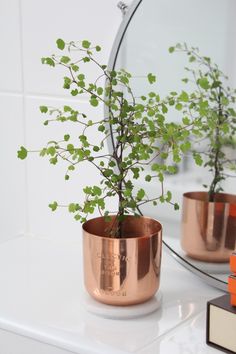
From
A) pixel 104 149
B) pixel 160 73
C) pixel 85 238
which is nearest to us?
pixel 85 238

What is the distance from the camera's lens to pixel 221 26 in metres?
0.90

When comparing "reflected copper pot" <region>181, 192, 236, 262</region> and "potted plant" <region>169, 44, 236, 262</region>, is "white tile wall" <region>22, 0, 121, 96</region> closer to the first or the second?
"potted plant" <region>169, 44, 236, 262</region>

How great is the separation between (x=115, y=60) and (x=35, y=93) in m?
0.23

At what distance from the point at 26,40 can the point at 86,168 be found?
11.3 inches

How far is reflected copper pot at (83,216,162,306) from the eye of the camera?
2.77ft

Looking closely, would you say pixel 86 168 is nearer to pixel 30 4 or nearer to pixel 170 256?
pixel 170 256

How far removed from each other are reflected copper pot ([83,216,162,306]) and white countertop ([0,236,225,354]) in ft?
0.11

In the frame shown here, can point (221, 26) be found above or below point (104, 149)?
above

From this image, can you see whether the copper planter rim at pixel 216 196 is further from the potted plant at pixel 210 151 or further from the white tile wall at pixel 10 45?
the white tile wall at pixel 10 45

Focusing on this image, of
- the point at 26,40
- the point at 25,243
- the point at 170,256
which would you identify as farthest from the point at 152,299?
the point at 26,40

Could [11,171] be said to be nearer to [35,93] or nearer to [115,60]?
[35,93]

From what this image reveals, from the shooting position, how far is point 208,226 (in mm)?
950

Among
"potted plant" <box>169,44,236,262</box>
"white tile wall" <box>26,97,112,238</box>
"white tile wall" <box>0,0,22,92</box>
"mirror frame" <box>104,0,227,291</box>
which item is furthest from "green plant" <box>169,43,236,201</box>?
"white tile wall" <box>0,0,22,92</box>

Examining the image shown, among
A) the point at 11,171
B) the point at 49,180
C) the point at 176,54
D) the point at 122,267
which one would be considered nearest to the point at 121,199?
the point at 122,267
